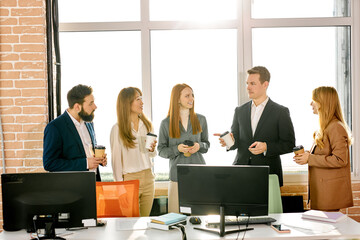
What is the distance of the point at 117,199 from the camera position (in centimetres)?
267

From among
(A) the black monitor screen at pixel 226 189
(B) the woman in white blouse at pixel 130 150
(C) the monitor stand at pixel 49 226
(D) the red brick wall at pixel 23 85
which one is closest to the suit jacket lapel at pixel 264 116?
(B) the woman in white blouse at pixel 130 150

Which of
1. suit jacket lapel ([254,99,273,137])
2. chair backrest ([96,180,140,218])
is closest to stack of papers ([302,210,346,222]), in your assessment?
suit jacket lapel ([254,99,273,137])

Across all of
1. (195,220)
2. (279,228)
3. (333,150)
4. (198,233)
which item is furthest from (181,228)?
(333,150)

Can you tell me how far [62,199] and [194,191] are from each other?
76 cm

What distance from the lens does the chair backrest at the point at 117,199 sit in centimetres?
266

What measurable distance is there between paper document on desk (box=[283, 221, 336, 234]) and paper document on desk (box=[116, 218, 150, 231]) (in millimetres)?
900

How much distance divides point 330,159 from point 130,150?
1.69 metres

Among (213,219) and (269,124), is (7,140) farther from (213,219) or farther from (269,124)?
→ (269,124)

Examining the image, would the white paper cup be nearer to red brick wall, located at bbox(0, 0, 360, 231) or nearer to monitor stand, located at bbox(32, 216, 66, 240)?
monitor stand, located at bbox(32, 216, 66, 240)

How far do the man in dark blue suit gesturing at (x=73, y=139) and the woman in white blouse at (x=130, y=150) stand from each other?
0.23 m

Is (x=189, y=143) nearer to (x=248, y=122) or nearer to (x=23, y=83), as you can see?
(x=248, y=122)

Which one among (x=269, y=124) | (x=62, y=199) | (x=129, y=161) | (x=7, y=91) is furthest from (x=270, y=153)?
(x=7, y=91)

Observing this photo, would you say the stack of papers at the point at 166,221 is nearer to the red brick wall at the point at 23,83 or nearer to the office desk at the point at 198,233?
the office desk at the point at 198,233

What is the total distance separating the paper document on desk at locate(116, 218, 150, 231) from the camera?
7.46 feet
